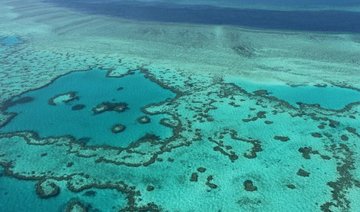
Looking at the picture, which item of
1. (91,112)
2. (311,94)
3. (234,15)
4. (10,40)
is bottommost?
(91,112)

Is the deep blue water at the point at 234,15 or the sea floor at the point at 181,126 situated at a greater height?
the deep blue water at the point at 234,15

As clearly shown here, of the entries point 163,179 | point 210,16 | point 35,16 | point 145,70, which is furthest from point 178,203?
point 35,16

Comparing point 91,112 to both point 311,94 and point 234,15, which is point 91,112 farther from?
point 234,15

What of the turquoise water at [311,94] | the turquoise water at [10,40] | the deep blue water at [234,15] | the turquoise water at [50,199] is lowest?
the turquoise water at [50,199]

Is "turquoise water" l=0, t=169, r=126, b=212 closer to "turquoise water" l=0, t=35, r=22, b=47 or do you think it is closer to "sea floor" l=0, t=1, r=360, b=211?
"sea floor" l=0, t=1, r=360, b=211

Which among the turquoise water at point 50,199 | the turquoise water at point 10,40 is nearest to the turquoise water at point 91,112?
the turquoise water at point 50,199

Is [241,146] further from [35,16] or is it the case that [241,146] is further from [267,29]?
[35,16]

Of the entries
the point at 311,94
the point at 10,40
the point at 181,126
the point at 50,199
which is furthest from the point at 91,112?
the point at 10,40

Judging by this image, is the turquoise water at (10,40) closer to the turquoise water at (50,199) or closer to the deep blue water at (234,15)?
the deep blue water at (234,15)
